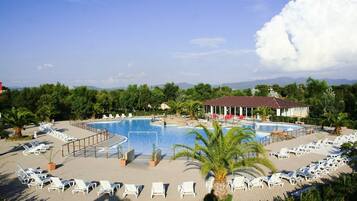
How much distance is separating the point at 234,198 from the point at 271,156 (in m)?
7.72

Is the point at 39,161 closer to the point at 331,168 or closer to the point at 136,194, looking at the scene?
the point at 136,194

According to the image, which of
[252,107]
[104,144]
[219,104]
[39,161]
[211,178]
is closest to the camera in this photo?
[211,178]

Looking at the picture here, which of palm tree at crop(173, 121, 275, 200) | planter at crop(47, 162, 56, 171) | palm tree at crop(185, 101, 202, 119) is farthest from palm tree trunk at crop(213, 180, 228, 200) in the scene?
palm tree at crop(185, 101, 202, 119)

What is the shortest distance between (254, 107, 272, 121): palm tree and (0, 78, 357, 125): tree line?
5354 millimetres

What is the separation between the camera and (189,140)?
28.9 metres

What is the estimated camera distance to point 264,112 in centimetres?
3653

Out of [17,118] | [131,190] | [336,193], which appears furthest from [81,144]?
[336,193]

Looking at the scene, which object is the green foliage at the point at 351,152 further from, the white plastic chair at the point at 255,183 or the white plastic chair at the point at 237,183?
the white plastic chair at the point at 237,183

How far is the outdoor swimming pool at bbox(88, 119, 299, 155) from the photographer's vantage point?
25.4m

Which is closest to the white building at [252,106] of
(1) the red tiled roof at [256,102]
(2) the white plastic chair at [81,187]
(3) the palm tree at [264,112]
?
(1) the red tiled roof at [256,102]

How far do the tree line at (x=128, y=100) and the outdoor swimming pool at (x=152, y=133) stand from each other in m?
4.41

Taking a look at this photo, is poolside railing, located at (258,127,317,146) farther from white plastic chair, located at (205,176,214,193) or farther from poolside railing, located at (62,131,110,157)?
poolside railing, located at (62,131,110,157)

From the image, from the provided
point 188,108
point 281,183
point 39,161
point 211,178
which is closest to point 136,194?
point 211,178

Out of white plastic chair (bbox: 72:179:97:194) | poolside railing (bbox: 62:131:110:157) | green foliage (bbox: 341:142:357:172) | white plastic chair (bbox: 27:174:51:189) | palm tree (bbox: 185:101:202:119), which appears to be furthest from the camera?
palm tree (bbox: 185:101:202:119)
